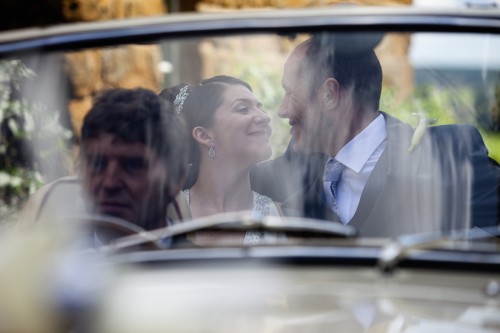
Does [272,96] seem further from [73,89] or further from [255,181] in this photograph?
[73,89]

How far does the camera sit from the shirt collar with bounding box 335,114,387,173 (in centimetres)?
329

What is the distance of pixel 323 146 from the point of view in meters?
3.24

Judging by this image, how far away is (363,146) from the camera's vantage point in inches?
132

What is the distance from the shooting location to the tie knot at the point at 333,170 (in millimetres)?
3184

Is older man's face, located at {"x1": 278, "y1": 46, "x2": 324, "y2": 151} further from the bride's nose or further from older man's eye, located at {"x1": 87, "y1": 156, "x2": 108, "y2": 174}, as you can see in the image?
older man's eye, located at {"x1": 87, "y1": 156, "x2": 108, "y2": 174}

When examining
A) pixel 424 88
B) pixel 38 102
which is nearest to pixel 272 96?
pixel 424 88

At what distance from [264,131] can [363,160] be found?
289 mm

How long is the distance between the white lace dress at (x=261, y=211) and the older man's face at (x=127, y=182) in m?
Answer: 0.18

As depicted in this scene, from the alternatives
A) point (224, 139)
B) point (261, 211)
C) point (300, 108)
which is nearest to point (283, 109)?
point (300, 108)

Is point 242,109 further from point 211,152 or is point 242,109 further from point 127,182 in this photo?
point 127,182

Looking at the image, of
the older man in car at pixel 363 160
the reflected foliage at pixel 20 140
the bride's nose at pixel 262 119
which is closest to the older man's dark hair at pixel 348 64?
the older man in car at pixel 363 160

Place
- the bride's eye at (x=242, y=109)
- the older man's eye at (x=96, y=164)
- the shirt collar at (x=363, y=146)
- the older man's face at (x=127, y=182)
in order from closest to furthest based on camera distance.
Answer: the older man's face at (x=127, y=182)
the older man's eye at (x=96, y=164)
the shirt collar at (x=363, y=146)
the bride's eye at (x=242, y=109)

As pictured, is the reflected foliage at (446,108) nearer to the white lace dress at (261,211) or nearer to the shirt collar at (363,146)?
the shirt collar at (363,146)

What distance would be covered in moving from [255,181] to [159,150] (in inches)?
17.6
